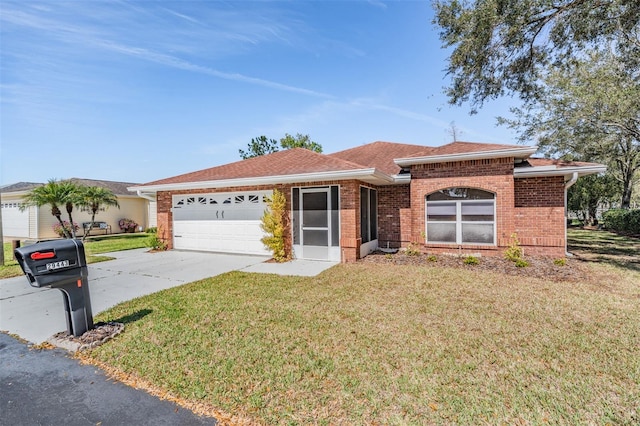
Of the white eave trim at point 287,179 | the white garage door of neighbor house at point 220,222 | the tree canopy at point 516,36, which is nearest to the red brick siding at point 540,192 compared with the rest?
the tree canopy at point 516,36

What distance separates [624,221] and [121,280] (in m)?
26.7

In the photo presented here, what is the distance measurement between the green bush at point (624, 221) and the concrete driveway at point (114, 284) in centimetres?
2156

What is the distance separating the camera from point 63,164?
19469 millimetres

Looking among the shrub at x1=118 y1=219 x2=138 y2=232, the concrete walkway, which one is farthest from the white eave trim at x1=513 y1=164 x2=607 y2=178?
the shrub at x1=118 y1=219 x2=138 y2=232

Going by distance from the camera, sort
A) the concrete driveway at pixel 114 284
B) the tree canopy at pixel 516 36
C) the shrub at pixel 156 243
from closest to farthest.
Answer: the concrete driveway at pixel 114 284
the tree canopy at pixel 516 36
the shrub at pixel 156 243

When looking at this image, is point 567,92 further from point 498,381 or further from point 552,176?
point 498,381

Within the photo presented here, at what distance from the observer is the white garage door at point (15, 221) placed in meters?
19.1

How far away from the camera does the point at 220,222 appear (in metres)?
11.9

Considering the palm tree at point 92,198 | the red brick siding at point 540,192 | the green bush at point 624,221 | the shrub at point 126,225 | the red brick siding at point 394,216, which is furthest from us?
the shrub at point 126,225

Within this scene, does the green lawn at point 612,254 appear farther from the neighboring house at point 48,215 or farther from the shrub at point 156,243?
the neighboring house at point 48,215

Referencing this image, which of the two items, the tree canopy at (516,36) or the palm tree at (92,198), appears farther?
the palm tree at (92,198)

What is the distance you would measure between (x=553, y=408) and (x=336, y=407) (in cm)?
195

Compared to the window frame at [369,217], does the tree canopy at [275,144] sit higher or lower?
higher

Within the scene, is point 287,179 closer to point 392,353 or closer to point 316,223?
point 316,223
